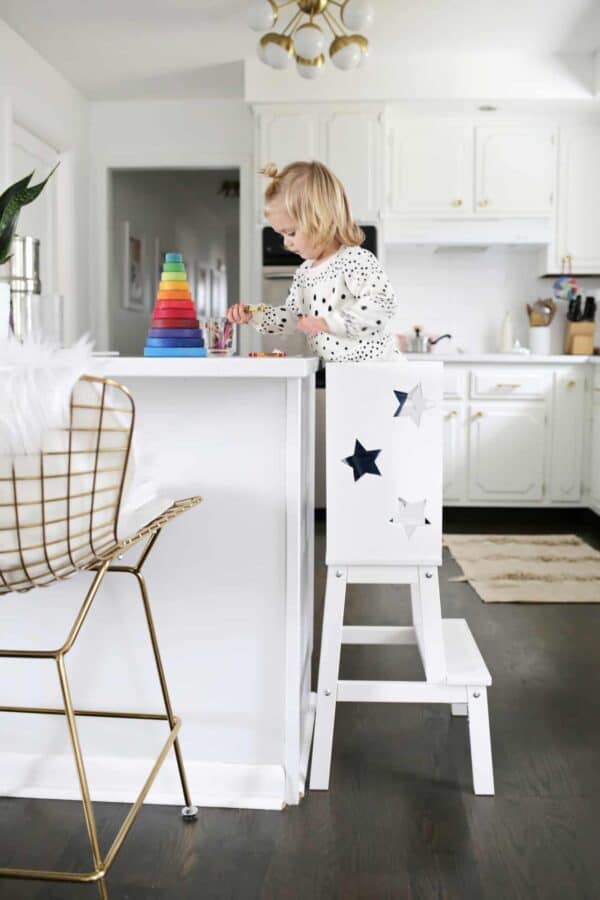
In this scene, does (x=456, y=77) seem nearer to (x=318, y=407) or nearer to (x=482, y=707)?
(x=318, y=407)

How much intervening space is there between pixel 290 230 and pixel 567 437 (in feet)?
11.4

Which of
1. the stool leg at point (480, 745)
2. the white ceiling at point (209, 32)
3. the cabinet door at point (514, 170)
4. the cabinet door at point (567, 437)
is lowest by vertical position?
the stool leg at point (480, 745)

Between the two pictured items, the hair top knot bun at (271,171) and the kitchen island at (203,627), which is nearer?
the kitchen island at (203,627)

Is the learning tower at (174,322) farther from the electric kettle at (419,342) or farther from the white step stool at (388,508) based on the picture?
the electric kettle at (419,342)

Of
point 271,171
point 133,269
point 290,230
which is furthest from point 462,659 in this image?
point 133,269

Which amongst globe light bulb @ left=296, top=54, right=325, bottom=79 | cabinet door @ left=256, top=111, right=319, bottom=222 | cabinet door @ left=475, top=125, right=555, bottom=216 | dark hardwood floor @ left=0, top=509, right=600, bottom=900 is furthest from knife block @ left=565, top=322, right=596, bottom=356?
dark hardwood floor @ left=0, top=509, right=600, bottom=900

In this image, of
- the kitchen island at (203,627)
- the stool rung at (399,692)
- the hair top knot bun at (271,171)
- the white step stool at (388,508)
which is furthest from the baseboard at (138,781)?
the hair top knot bun at (271,171)

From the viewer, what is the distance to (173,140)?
19.3 ft

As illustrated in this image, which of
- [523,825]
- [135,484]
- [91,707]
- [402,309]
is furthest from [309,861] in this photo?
[402,309]

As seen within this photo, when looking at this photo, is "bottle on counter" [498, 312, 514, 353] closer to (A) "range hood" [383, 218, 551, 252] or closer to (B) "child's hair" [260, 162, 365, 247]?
(A) "range hood" [383, 218, 551, 252]

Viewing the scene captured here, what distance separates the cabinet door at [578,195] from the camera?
5.30 m

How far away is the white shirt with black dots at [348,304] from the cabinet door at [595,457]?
311 centimetres

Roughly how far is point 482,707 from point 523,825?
0.78 feet

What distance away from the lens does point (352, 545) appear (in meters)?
1.85
